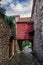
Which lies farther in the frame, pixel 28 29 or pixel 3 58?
pixel 28 29

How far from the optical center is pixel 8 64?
970 centimetres

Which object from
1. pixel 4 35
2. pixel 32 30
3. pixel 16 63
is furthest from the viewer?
pixel 32 30

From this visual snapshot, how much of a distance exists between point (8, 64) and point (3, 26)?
7.82 feet

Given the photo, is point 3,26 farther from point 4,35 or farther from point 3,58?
Result: point 3,58

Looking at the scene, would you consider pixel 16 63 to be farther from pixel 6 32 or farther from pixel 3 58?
pixel 6 32

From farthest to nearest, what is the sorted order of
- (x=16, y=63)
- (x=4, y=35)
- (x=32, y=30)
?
(x=32, y=30) < (x=4, y=35) < (x=16, y=63)

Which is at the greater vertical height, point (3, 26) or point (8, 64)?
point (3, 26)

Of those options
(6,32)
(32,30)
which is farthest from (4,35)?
(32,30)

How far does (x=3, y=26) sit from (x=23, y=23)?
167 inches

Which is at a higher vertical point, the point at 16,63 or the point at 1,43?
the point at 1,43

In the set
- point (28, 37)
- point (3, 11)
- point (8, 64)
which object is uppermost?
point (3, 11)

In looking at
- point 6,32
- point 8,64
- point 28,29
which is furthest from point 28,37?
point 8,64

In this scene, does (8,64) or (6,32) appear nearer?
(8,64)

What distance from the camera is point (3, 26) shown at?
32.5 feet
